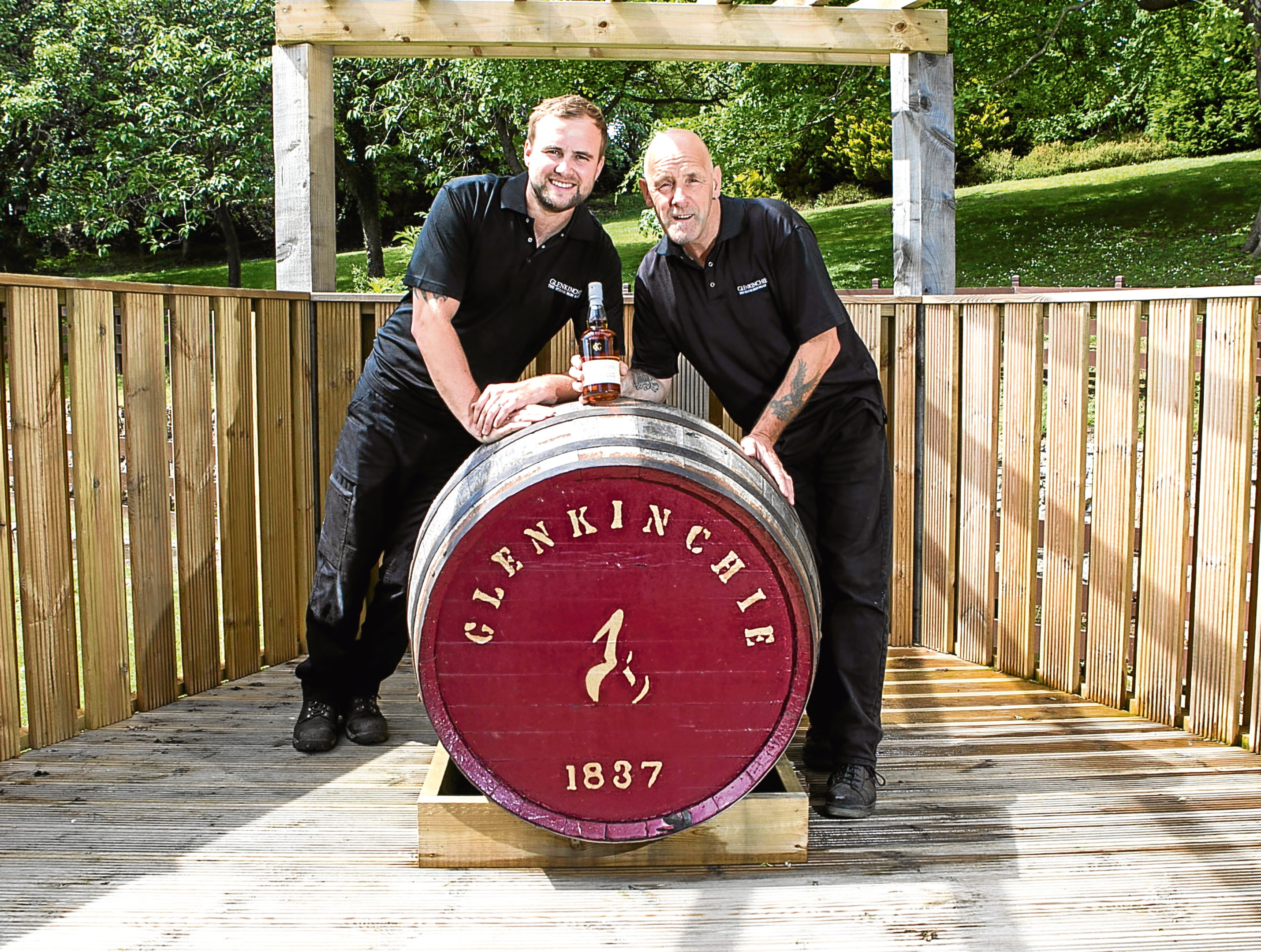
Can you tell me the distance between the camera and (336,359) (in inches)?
176

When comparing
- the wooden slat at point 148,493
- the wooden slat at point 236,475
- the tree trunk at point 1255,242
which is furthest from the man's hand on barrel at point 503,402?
the tree trunk at point 1255,242

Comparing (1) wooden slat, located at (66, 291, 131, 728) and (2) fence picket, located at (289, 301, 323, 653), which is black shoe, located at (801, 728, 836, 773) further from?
(1) wooden slat, located at (66, 291, 131, 728)

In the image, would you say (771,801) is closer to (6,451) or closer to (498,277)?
(498,277)

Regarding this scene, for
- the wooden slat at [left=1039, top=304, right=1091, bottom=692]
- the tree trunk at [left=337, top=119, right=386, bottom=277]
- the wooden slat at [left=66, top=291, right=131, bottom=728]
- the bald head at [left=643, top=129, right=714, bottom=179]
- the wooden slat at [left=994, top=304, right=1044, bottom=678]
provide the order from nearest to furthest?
1. the bald head at [left=643, top=129, right=714, bottom=179]
2. the wooden slat at [left=66, top=291, right=131, bottom=728]
3. the wooden slat at [left=1039, top=304, right=1091, bottom=692]
4. the wooden slat at [left=994, top=304, right=1044, bottom=678]
5. the tree trunk at [left=337, top=119, right=386, bottom=277]

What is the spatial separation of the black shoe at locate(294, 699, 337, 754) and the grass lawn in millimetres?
13612

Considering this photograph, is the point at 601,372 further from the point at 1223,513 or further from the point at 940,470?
the point at 940,470

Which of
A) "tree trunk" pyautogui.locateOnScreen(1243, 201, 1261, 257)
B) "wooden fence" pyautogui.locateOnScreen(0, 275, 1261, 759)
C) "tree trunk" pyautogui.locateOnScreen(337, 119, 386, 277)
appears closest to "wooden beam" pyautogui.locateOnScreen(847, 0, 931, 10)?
"wooden fence" pyautogui.locateOnScreen(0, 275, 1261, 759)

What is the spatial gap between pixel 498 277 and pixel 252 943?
6.27 ft

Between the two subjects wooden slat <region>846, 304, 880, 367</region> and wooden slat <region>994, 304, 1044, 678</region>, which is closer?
wooden slat <region>994, 304, 1044, 678</region>

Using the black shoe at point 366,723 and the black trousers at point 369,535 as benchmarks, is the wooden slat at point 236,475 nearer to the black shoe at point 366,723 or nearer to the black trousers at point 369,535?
the black trousers at point 369,535

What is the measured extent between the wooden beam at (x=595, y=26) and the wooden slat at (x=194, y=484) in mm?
1296

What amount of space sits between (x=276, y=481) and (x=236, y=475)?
230mm

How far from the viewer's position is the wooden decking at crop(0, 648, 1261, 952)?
→ 2.44 metres

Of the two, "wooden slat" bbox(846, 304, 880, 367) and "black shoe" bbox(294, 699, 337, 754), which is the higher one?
"wooden slat" bbox(846, 304, 880, 367)
